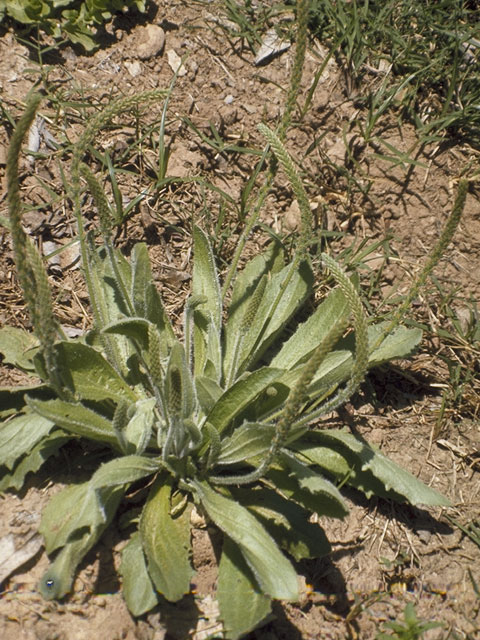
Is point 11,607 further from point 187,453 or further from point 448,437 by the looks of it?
point 448,437

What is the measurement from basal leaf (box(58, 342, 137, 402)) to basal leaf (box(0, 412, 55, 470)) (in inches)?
7.6

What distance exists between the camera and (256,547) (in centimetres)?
236

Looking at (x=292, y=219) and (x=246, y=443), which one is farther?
(x=292, y=219)

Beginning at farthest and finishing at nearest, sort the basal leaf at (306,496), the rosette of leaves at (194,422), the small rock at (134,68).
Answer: the small rock at (134,68), the basal leaf at (306,496), the rosette of leaves at (194,422)

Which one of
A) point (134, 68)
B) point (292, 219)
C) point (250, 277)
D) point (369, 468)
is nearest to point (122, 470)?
point (369, 468)

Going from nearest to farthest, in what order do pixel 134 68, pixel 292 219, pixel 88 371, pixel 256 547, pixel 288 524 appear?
pixel 256 547 < pixel 288 524 < pixel 88 371 < pixel 292 219 < pixel 134 68

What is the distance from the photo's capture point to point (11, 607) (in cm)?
247

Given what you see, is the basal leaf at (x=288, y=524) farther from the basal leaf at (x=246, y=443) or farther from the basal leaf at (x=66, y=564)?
the basal leaf at (x=66, y=564)

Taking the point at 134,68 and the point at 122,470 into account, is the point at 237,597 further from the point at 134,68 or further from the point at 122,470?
the point at 134,68

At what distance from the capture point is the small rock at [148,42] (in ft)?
13.4

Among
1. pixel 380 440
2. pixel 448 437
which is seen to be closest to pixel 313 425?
pixel 380 440

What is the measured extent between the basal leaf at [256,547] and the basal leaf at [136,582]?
0.32 metres

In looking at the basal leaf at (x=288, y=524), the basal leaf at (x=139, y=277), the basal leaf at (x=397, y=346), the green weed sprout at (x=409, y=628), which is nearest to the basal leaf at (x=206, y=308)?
the basal leaf at (x=139, y=277)

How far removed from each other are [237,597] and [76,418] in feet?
2.94
